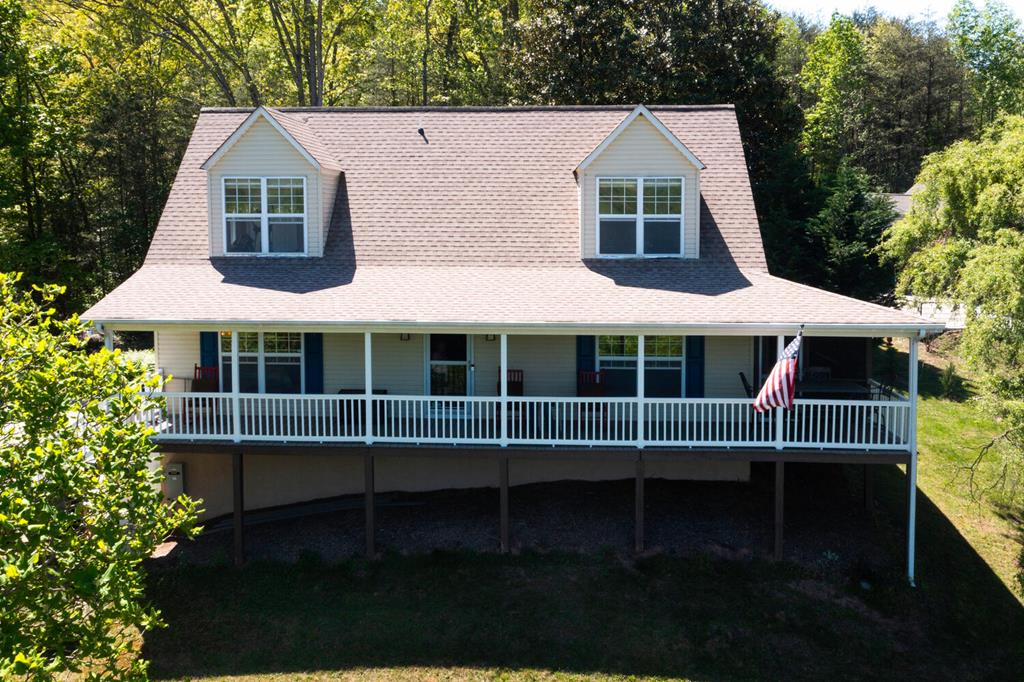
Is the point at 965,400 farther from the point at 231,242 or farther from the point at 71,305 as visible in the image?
the point at 71,305

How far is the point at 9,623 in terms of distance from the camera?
7863 mm

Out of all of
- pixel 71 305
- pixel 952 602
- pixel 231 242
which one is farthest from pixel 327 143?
pixel 952 602

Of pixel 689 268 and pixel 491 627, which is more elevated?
pixel 689 268

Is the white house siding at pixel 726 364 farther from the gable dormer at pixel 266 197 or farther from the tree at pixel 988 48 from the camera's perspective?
the tree at pixel 988 48

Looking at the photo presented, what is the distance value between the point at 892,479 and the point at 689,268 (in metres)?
7.18

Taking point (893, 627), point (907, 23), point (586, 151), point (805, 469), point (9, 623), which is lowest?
point (893, 627)

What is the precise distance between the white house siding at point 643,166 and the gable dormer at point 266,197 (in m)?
5.77

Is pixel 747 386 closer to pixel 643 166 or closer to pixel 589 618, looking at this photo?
pixel 643 166

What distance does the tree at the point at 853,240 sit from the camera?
2553cm

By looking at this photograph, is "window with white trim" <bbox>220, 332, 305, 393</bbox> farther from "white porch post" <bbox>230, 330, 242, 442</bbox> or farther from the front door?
the front door

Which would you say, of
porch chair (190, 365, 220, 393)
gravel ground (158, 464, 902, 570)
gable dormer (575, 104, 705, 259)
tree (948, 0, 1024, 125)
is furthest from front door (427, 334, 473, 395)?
tree (948, 0, 1024, 125)

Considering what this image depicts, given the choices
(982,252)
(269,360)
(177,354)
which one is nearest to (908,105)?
(982,252)

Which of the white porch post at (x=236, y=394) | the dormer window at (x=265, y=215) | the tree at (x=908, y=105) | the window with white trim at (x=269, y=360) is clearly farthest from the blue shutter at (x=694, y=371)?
the tree at (x=908, y=105)

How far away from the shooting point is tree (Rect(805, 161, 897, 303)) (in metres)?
25.5
